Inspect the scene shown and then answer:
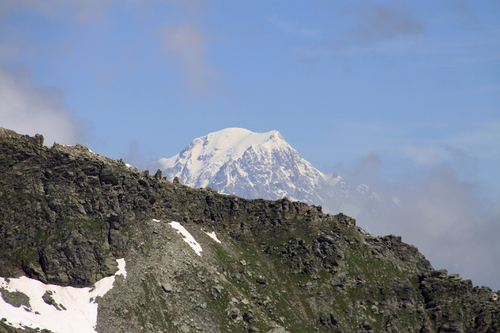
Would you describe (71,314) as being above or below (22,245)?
below

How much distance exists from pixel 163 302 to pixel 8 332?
48.9 m

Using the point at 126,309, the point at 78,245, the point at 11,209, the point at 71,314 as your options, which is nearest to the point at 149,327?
the point at 126,309

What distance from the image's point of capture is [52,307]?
593 feet

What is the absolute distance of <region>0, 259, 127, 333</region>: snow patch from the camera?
171 m

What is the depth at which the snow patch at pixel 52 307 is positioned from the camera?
17075 cm

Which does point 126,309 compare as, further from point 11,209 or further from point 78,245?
point 11,209

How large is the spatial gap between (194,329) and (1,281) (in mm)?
54049

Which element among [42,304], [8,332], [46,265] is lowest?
[8,332]

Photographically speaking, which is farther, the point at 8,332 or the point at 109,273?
the point at 109,273

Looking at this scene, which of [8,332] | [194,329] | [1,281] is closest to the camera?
[8,332]

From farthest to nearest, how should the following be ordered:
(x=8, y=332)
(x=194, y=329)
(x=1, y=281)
→ 1. (x=194, y=329)
2. (x=1, y=281)
3. (x=8, y=332)

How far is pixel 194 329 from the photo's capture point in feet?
628

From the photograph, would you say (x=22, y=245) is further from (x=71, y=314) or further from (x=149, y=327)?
(x=149, y=327)

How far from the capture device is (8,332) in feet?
520
